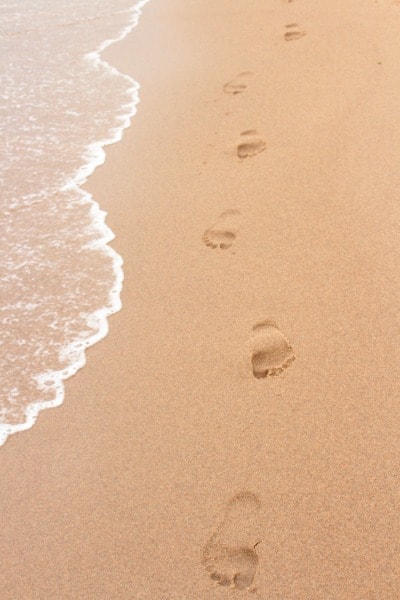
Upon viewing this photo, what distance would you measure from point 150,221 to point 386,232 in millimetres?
1214

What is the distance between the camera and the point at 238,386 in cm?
265

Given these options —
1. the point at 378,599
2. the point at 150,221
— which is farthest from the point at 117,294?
the point at 378,599

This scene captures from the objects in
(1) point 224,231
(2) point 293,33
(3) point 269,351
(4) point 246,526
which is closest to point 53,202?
(1) point 224,231

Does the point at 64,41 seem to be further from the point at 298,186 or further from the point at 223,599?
the point at 223,599

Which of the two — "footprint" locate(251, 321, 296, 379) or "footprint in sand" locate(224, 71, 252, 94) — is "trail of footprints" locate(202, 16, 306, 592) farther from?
"footprint in sand" locate(224, 71, 252, 94)

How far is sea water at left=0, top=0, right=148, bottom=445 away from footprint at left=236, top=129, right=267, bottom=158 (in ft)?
2.89

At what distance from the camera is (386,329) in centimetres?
273

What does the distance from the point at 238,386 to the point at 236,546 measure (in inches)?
26.3

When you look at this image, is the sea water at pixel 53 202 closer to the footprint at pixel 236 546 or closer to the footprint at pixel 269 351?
the footprint at pixel 269 351

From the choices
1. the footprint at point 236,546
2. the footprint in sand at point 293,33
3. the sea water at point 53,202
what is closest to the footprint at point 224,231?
the sea water at point 53,202

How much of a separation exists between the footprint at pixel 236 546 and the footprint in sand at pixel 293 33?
4176 millimetres

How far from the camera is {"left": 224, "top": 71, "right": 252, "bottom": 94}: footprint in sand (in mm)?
4892

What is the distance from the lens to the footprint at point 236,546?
2057mm

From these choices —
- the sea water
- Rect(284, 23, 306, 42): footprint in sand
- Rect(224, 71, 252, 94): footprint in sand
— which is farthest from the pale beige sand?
Rect(284, 23, 306, 42): footprint in sand
